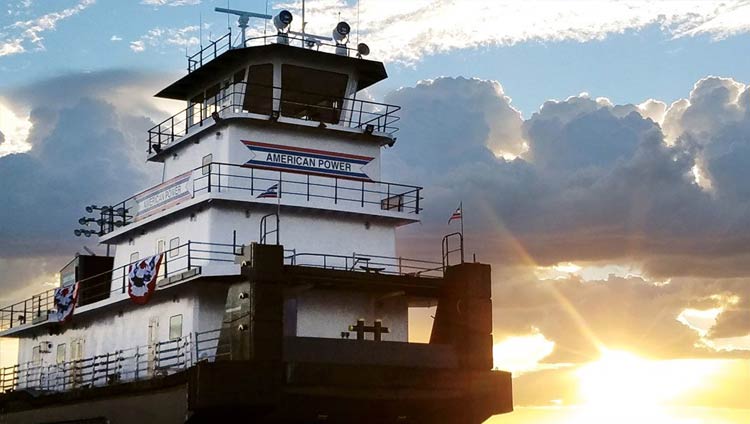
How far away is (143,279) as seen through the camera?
36469 mm

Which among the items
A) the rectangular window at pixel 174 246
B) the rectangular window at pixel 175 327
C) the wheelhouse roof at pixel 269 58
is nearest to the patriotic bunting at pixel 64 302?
the rectangular window at pixel 174 246

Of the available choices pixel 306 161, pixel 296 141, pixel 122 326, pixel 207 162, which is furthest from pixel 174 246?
pixel 296 141

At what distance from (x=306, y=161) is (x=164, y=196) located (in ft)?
17.7

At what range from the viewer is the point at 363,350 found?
33.2 meters

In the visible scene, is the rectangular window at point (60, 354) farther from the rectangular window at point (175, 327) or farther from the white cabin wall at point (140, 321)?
the rectangular window at point (175, 327)

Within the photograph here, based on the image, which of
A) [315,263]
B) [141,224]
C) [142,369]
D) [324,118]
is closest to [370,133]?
[324,118]

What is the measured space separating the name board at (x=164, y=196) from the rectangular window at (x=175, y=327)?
184 inches

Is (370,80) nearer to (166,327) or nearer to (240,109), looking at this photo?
(240,109)

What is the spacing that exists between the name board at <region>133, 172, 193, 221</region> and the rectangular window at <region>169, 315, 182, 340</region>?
4.68 metres

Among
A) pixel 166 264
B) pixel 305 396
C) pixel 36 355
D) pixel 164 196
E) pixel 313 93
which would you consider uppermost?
pixel 313 93

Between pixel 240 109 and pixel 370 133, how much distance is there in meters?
4.66

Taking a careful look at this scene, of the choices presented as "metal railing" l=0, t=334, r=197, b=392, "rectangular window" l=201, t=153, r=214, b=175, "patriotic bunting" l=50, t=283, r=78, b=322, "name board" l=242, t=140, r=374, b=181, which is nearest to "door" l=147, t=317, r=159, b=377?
"metal railing" l=0, t=334, r=197, b=392

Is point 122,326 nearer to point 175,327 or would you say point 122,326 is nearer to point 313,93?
point 175,327

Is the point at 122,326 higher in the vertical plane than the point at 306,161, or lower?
lower
